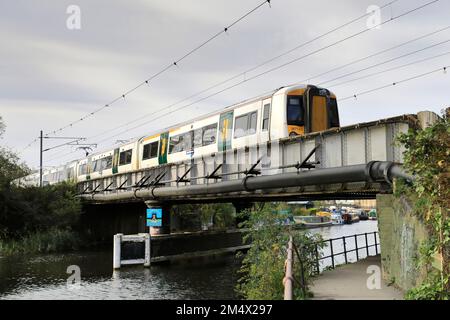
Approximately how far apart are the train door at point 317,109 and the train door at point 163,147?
12321 mm

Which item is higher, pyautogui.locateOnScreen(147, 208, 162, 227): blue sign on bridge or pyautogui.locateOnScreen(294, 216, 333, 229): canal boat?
pyautogui.locateOnScreen(147, 208, 162, 227): blue sign on bridge

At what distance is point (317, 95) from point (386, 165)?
8552mm

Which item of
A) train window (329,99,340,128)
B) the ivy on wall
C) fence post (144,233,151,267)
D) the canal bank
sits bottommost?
fence post (144,233,151,267)

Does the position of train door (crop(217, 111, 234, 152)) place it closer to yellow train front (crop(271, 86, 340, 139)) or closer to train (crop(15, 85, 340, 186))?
train (crop(15, 85, 340, 186))

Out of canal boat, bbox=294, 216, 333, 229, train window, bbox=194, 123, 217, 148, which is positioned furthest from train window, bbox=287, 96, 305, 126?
canal boat, bbox=294, 216, 333, 229

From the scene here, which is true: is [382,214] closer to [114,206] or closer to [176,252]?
[176,252]

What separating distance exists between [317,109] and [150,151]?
15.5 metres

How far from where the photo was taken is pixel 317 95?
21469mm

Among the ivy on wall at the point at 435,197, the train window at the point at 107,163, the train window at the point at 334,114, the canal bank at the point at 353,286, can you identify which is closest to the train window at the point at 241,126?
the train window at the point at 334,114

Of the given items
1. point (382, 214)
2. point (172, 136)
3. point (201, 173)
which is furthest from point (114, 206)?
point (382, 214)

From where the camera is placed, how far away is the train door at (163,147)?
30969mm

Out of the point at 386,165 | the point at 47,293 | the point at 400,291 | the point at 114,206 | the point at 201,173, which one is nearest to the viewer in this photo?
the point at 400,291

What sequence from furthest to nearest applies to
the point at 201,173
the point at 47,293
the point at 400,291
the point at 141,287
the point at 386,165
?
the point at 201,173 < the point at 141,287 < the point at 47,293 < the point at 386,165 < the point at 400,291

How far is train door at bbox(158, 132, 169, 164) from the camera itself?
3097 centimetres
